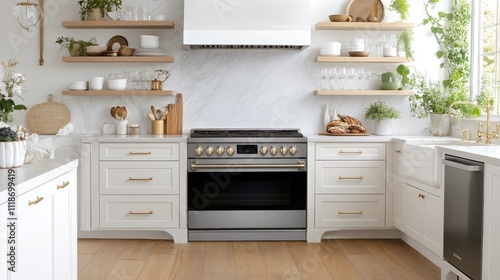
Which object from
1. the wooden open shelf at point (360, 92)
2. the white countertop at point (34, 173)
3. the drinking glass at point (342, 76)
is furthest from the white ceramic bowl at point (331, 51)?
the white countertop at point (34, 173)

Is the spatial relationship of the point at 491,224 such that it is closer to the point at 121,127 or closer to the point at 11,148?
the point at 11,148

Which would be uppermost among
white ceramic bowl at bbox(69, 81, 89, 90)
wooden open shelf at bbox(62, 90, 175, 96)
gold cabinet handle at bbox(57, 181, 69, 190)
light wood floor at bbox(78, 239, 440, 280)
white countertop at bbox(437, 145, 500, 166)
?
white ceramic bowl at bbox(69, 81, 89, 90)

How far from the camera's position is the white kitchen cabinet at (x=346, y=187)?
4734 mm

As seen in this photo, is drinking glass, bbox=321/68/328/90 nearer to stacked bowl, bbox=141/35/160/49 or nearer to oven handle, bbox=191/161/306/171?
oven handle, bbox=191/161/306/171

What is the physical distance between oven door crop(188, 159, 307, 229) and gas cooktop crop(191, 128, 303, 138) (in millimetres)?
218

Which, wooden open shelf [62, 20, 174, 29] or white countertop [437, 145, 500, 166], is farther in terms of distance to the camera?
wooden open shelf [62, 20, 174, 29]

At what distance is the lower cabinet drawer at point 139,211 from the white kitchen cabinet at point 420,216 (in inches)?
69.6

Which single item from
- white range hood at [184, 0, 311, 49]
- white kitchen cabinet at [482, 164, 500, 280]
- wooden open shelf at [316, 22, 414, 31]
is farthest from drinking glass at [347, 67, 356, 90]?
white kitchen cabinet at [482, 164, 500, 280]

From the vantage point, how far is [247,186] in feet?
15.6

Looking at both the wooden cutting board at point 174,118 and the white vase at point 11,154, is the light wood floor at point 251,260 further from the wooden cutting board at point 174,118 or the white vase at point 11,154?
the white vase at point 11,154

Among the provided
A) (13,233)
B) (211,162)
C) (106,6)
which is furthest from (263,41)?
(13,233)

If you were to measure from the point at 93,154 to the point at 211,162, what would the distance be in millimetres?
944

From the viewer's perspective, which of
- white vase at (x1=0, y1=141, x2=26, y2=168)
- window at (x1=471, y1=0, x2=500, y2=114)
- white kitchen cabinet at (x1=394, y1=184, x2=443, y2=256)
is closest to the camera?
white vase at (x1=0, y1=141, x2=26, y2=168)

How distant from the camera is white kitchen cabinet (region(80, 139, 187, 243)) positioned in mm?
4676
